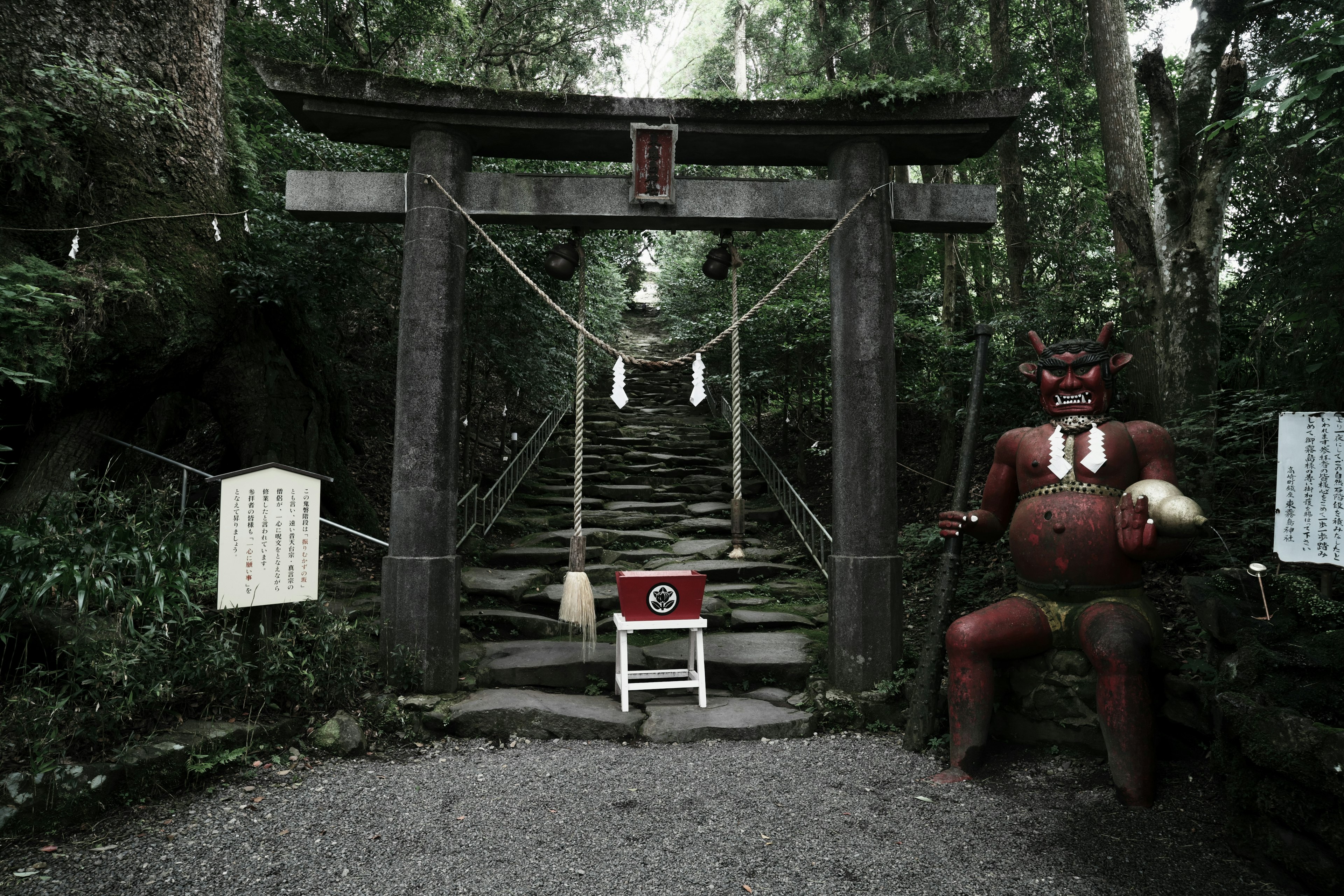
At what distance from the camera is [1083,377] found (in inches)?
176

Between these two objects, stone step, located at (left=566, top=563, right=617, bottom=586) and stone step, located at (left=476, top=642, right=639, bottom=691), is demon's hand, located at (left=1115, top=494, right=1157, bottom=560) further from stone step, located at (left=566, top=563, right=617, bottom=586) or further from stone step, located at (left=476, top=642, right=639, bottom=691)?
stone step, located at (left=566, top=563, right=617, bottom=586)

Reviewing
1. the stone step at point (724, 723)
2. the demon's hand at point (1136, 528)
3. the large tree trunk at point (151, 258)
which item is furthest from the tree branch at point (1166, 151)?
the large tree trunk at point (151, 258)

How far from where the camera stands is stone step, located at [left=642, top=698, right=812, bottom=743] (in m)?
4.98

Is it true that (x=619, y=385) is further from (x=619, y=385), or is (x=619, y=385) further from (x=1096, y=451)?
(x=1096, y=451)

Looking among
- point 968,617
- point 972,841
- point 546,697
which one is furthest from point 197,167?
point 972,841

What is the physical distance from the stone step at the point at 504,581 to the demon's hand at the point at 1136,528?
492cm

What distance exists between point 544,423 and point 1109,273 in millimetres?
8008

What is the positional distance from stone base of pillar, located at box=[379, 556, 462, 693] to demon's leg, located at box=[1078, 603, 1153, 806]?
4.07 m

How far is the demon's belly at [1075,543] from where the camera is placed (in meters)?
4.20

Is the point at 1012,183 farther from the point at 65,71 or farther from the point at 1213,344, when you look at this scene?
the point at 65,71

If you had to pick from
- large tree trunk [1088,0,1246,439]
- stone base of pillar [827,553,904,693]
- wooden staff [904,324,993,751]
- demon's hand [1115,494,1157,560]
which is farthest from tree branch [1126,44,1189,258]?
stone base of pillar [827,553,904,693]

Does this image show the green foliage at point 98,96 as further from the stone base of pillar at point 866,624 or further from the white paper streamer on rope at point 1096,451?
the white paper streamer on rope at point 1096,451

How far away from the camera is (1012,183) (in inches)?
399

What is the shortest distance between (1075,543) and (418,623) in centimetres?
422
